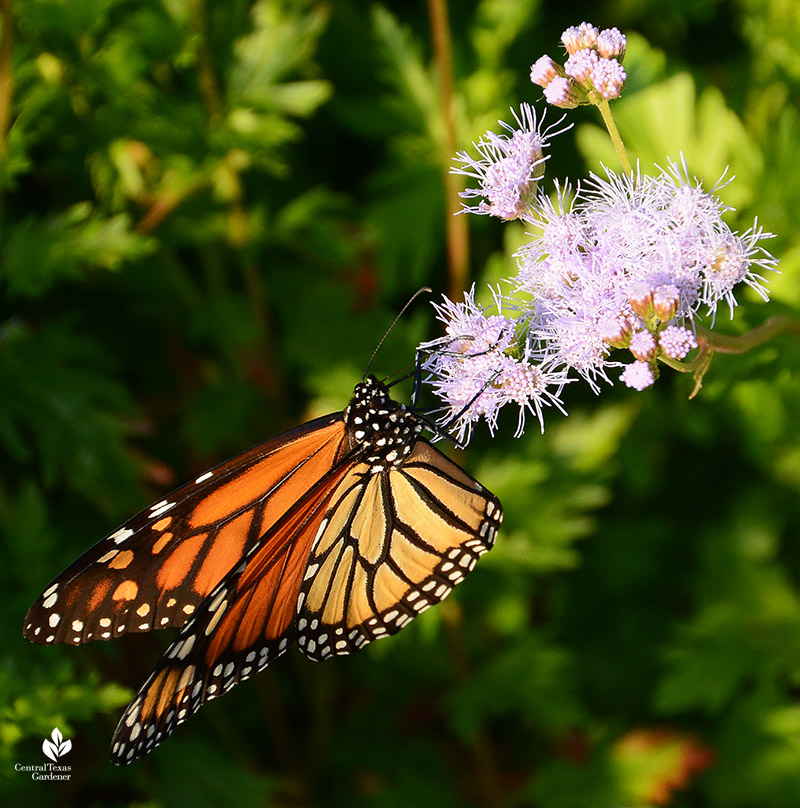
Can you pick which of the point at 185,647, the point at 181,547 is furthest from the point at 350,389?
the point at 185,647

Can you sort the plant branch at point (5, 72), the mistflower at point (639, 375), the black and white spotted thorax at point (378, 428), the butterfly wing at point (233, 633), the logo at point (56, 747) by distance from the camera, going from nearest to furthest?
the mistflower at point (639, 375)
the butterfly wing at point (233, 633)
the black and white spotted thorax at point (378, 428)
the plant branch at point (5, 72)
the logo at point (56, 747)

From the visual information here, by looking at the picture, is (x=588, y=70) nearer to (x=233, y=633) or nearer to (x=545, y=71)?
A: (x=545, y=71)

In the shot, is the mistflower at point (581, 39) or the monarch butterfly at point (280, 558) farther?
the monarch butterfly at point (280, 558)

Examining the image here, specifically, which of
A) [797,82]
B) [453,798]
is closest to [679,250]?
[797,82]

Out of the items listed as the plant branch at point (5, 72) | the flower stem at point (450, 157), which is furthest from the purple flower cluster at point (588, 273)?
the plant branch at point (5, 72)

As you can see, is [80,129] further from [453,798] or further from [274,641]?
[453,798]

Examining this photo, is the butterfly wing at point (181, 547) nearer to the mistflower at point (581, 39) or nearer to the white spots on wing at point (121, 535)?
the white spots on wing at point (121, 535)

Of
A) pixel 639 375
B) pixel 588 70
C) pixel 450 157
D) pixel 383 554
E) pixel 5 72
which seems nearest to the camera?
pixel 639 375
